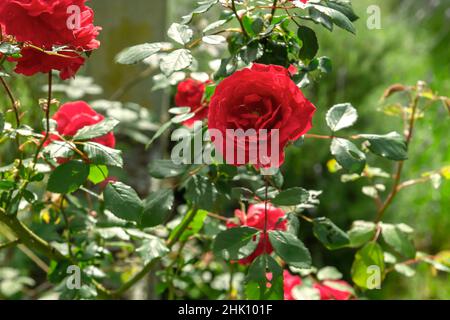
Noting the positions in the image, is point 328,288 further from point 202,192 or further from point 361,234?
point 202,192

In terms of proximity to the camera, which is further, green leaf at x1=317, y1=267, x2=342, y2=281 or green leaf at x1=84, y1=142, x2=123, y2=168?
green leaf at x1=317, y1=267, x2=342, y2=281

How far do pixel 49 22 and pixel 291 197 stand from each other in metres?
0.36

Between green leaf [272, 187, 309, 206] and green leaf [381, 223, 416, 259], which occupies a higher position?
green leaf [272, 187, 309, 206]

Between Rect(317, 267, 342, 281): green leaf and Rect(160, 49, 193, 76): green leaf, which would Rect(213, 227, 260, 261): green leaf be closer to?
Rect(160, 49, 193, 76): green leaf

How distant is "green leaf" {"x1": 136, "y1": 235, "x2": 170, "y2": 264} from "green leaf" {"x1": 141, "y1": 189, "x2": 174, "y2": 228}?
7 cm

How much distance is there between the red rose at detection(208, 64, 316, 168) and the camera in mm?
748

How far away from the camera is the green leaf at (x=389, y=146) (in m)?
0.85

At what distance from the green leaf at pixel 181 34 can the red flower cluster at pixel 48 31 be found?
10cm

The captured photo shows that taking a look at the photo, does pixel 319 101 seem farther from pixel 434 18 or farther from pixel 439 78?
pixel 434 18

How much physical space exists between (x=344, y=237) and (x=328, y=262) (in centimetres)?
158

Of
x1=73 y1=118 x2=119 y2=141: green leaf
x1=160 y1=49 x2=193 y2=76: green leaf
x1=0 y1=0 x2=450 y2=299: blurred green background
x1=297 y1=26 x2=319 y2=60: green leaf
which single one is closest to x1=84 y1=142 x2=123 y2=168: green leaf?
x1=73 y1=118 x2=119 y2=141: green leaf

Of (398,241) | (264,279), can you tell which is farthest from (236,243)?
(398,241)

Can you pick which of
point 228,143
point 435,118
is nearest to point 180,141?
point 228,143

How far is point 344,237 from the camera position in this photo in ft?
2.98
